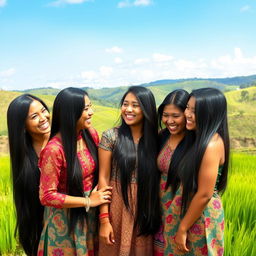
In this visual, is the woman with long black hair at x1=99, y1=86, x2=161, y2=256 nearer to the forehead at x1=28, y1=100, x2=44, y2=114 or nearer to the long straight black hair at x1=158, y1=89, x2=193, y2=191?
the long straight black hair at x1=158, y1=89, x2=193, y2=191

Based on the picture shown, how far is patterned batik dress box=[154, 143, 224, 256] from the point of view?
187cm

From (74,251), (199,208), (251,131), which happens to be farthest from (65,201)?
(251,131)

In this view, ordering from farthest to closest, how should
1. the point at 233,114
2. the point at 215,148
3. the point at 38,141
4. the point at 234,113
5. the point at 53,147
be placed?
the point at 234,113 → the point at 233,114 → the point at 38,141 → the point at 53,147 → the point at 215,148

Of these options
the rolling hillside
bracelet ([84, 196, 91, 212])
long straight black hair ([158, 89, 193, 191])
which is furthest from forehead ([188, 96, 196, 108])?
the rolling hillside

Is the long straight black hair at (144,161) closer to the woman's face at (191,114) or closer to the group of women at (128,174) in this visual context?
the group of women at (128,174)

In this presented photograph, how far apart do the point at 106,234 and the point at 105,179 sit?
1.17 ft

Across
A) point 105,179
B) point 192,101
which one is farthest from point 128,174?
point 192,101

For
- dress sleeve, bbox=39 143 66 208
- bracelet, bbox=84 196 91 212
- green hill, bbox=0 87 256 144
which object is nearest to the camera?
dress sleeve, bbox=39 143 66 208

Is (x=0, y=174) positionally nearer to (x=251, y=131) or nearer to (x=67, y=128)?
(x=67, y=128)

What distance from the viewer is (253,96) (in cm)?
7862

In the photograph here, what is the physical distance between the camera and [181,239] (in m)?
1.88

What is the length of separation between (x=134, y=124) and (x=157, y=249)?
0.85 m

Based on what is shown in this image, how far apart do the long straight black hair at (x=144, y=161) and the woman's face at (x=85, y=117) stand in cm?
23

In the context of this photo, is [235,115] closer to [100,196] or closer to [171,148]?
[171,148]
